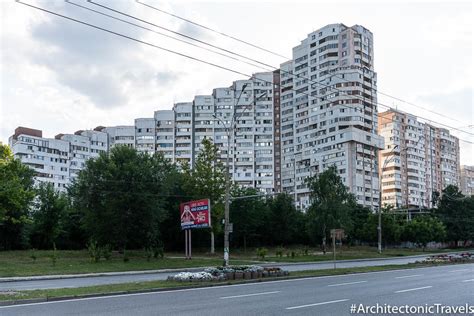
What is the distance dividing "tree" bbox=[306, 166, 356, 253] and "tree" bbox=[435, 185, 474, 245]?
43831 mm

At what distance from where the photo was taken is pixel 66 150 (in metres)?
124

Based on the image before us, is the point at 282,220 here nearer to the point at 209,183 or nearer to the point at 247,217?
the point at 247,217

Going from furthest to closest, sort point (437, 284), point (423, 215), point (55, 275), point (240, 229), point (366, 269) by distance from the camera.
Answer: point (423, 215), point (240, 229), point (366, 269), point (55, 275), point (437, 284)

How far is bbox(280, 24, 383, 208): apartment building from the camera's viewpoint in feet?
359

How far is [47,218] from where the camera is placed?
58.4 m

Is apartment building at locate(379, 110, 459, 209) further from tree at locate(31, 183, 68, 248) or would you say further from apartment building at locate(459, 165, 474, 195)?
tree at locate(31, 183, 68, 248)

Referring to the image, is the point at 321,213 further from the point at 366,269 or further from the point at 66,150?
the point at 66,150

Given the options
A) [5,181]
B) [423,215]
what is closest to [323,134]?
[423,215]

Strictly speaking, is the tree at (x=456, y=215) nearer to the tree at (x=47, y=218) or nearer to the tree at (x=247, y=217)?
the tree at (x=247, y=217)

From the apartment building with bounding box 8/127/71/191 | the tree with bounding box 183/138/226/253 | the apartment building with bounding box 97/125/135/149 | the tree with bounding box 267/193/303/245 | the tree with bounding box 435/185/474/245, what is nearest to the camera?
the tree with bounding box 183/138/226/253

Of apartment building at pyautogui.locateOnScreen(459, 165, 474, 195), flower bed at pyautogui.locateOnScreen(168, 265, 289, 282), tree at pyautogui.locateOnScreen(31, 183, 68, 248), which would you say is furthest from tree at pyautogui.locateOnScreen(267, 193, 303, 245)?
apartment building at pyautogui.locateOnScreen(459, 165, 474, 195)

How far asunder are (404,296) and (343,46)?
104161 mm

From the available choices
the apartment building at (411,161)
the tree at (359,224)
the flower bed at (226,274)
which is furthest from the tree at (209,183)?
the apartment building at (411,161)

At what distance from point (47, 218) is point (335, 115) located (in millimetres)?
70125
